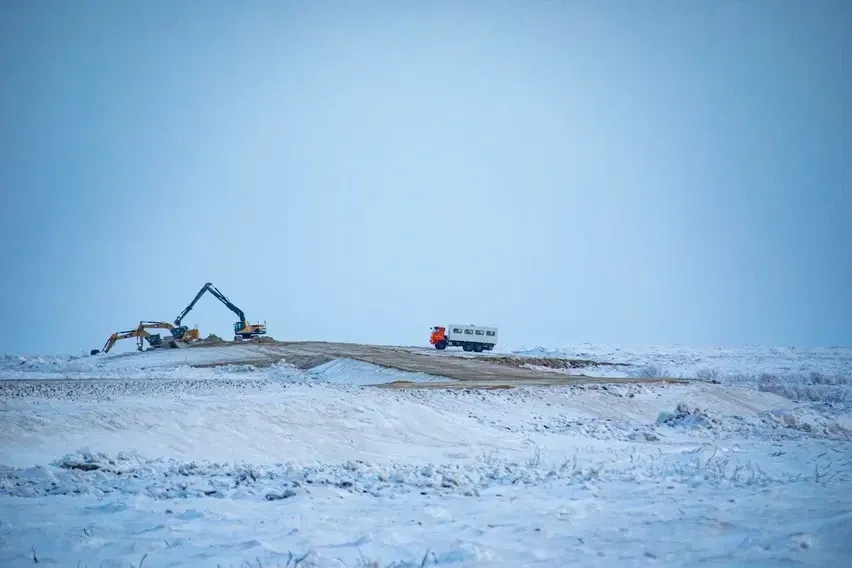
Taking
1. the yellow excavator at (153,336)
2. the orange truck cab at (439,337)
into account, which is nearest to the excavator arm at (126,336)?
the yellow excavator at (153,336)

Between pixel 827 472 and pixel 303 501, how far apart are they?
8145 millimetres

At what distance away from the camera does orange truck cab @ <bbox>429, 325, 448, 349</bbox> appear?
2297 inches

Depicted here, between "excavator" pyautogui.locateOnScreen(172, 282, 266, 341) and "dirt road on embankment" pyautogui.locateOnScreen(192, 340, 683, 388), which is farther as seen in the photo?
"excavator" pyautogui.locateOnScreen(172, 282, 266, 341)

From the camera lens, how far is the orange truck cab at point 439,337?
58344mm

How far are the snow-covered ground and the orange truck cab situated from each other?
37563 mm

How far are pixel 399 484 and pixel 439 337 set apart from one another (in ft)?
161

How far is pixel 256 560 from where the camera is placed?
620cm

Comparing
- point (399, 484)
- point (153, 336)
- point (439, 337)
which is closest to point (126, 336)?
point (153, 336)

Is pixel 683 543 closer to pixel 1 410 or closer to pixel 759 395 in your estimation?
pixel 1 410

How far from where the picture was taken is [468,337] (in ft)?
190

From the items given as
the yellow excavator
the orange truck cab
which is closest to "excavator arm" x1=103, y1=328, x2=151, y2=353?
the yellow excavator

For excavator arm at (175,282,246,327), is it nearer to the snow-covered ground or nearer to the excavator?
the excavator

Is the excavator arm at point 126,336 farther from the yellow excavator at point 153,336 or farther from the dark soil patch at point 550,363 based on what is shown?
the dark soil patch at point 550,363

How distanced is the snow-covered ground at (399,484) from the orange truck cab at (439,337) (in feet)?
123
